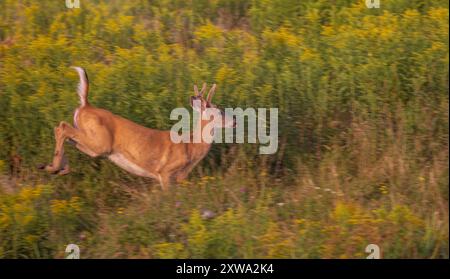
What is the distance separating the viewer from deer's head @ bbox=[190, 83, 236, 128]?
28.8 feet

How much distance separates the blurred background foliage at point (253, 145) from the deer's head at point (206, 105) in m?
0.33

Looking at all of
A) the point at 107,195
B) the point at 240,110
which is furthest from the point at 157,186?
the point at 240,110

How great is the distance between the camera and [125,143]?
8781mm

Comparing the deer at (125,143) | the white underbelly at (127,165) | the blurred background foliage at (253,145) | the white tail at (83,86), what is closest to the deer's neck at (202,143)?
the deer at (125,143)

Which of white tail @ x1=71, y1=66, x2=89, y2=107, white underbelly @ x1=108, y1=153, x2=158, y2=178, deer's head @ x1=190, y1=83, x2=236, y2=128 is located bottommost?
white underbelly @ x1=108, y1=153, x2=158, y2=178

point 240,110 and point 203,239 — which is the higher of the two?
point 240,110

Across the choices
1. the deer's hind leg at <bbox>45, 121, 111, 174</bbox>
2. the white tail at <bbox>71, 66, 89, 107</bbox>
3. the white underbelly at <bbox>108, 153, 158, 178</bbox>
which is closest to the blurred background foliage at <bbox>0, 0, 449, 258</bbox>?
the white underbelly at <bbox>108, 153, 158, 178</bbox>

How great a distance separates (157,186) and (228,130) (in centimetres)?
81

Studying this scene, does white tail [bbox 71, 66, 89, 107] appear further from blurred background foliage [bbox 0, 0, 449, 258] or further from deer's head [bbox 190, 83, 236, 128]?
deer's head [bbox 190, 83, 236, 128]

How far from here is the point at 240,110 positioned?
938 centimetres

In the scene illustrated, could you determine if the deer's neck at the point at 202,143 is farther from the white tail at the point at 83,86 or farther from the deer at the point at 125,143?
the white tail at the point at 83,86

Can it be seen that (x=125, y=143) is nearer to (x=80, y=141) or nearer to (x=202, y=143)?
(x=80, y=141)

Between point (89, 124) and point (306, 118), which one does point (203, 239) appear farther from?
point (306, 118)

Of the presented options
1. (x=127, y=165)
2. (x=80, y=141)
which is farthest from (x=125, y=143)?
(x=80, y=141)
